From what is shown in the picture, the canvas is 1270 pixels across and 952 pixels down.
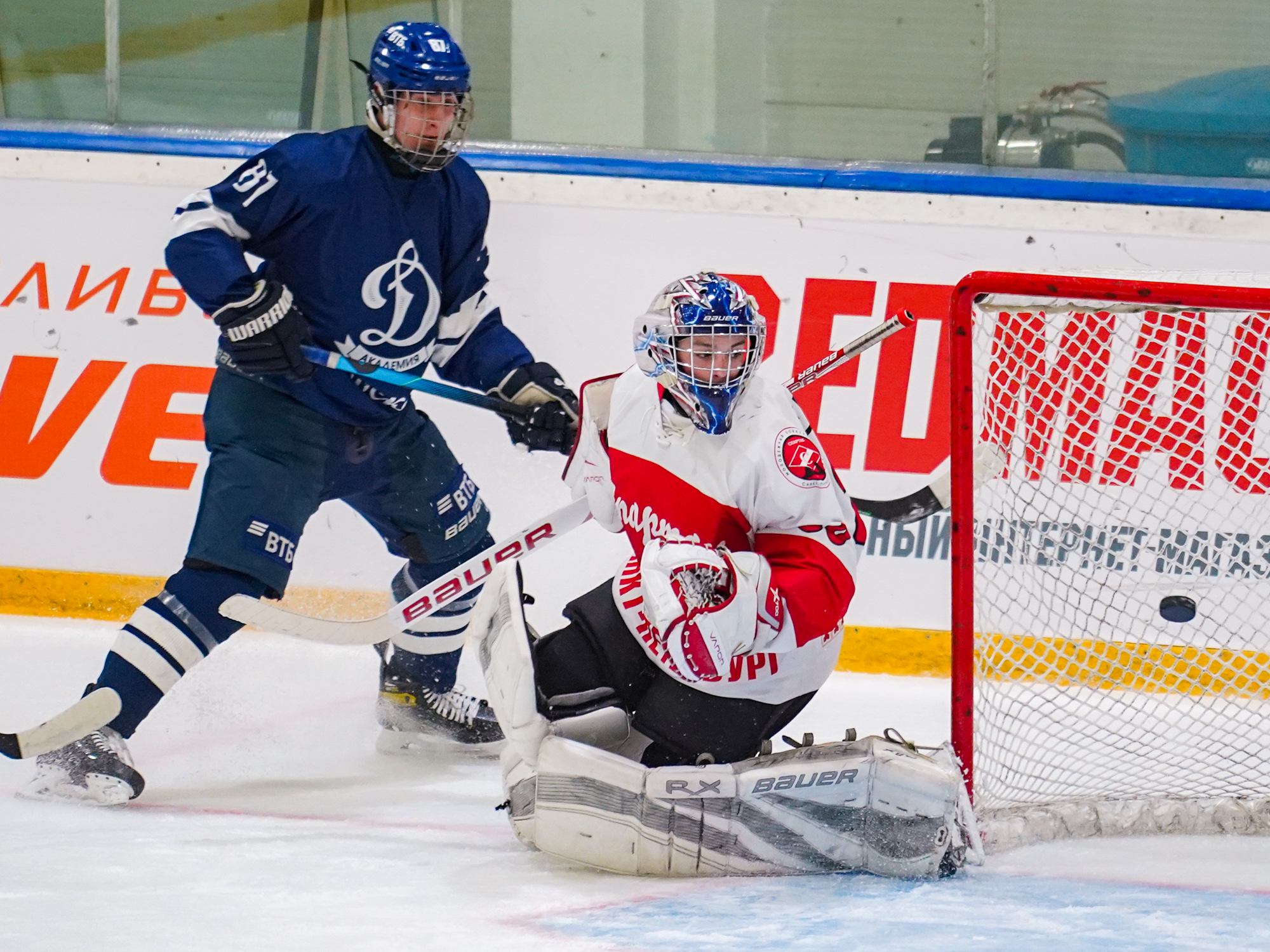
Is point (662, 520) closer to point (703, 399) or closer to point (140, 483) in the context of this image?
point (703, 399)

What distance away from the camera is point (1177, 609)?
2.49 metres

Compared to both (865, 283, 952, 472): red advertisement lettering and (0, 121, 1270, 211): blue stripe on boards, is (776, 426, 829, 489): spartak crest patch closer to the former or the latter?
(865, 283, 952, 472): red advertisement lettering

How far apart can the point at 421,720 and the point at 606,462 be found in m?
0.94

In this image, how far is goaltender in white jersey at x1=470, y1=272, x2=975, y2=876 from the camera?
1977 mm

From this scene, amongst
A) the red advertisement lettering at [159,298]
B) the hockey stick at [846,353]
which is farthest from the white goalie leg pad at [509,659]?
the red advertisement lettering at [159,298]

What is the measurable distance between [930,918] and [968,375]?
0.74m

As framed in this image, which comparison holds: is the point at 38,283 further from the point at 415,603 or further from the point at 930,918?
the point at 930,918

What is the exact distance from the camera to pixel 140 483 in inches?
144

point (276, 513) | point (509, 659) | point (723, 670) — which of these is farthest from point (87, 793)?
point (723, 670)

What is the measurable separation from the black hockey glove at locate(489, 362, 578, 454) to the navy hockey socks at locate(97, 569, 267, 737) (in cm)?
60

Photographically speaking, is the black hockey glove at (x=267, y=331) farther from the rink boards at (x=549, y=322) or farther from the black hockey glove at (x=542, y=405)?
the rink boards at (x=549, y=322)

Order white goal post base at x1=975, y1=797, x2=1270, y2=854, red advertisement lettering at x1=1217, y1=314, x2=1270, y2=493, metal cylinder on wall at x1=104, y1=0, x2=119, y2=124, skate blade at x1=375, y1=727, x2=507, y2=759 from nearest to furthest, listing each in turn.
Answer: white goal post base at x1=975, y1=797, x2=1270, y2=854 → red advertisement lettering at x1=1217, y1=314, x2=1270, y2=493 → skate blade at x1=375, y1=727, x2=507, y2=759 → metal cylinder on wall at x1=104, y1=0, x2=119, y2=124

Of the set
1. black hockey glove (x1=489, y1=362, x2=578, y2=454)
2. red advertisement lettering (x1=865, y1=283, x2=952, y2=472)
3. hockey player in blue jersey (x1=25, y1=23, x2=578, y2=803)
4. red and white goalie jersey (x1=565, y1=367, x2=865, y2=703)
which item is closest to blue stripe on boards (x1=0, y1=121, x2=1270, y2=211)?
red advertisement lettering (x1=865, y1=283, x2=952, y2=472)

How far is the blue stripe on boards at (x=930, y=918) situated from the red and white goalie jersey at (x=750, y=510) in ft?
0.98
